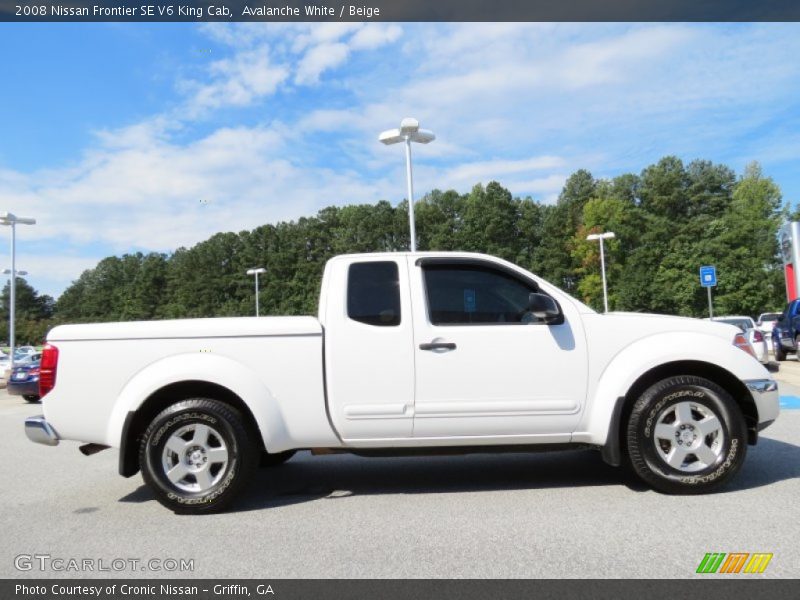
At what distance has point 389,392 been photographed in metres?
4.96

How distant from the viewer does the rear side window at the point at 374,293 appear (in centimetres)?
511

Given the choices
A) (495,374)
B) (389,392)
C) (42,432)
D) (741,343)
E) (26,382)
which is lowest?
(26,382)

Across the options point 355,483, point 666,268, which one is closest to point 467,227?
point 666,268

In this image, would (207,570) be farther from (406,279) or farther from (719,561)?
(719,561)

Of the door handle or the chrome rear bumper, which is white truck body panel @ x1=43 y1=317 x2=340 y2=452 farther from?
the door handle

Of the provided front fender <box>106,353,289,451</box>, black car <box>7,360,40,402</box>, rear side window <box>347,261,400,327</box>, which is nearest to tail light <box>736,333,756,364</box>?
rear side window <box>347,261,400,327</box>

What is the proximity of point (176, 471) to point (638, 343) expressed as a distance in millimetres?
3644

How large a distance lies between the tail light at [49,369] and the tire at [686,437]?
439 centimetres

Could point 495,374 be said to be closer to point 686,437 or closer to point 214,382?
point 686,437

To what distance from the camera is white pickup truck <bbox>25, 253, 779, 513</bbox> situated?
4938 millimetres

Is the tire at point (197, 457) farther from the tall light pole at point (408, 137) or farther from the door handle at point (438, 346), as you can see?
the tall light pole at point (408, 137)

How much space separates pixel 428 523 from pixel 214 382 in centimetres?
187

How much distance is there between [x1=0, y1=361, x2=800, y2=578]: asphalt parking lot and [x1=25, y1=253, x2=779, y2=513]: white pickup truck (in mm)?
396
